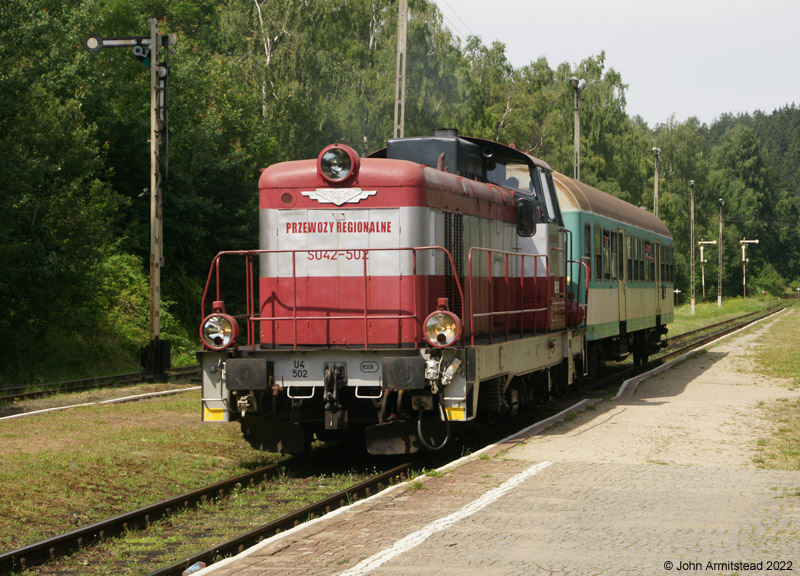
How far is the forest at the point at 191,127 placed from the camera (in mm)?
21844

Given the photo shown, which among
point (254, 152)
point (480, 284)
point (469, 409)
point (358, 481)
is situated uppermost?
point (254, 152)

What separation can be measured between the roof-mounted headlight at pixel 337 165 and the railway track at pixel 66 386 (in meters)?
9.25

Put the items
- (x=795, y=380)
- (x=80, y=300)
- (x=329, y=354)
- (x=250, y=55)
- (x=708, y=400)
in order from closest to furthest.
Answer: (x=329, y=354) → (x=708, y=400) → (x=795, y=380) → (x=80, y=300) → (x=250, y=55)

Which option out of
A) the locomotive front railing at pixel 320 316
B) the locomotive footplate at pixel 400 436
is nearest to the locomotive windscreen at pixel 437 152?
the locomotive front railing at pixel 320 316

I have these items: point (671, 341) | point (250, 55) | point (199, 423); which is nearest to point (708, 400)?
point (199, 423)

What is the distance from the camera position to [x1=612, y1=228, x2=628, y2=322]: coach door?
1892 centimetres

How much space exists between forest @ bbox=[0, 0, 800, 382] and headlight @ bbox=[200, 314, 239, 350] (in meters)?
11.2

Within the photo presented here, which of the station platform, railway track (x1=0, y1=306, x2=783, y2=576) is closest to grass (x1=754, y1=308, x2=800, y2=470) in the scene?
the station platform

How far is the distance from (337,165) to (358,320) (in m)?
1.68

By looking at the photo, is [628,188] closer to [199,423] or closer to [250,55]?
[250,55]

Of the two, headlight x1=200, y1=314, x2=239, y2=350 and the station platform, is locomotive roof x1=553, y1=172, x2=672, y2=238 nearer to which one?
the station platform

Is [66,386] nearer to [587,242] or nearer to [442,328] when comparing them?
[587,242]

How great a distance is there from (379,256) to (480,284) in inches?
79.6

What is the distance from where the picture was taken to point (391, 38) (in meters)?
53.4
